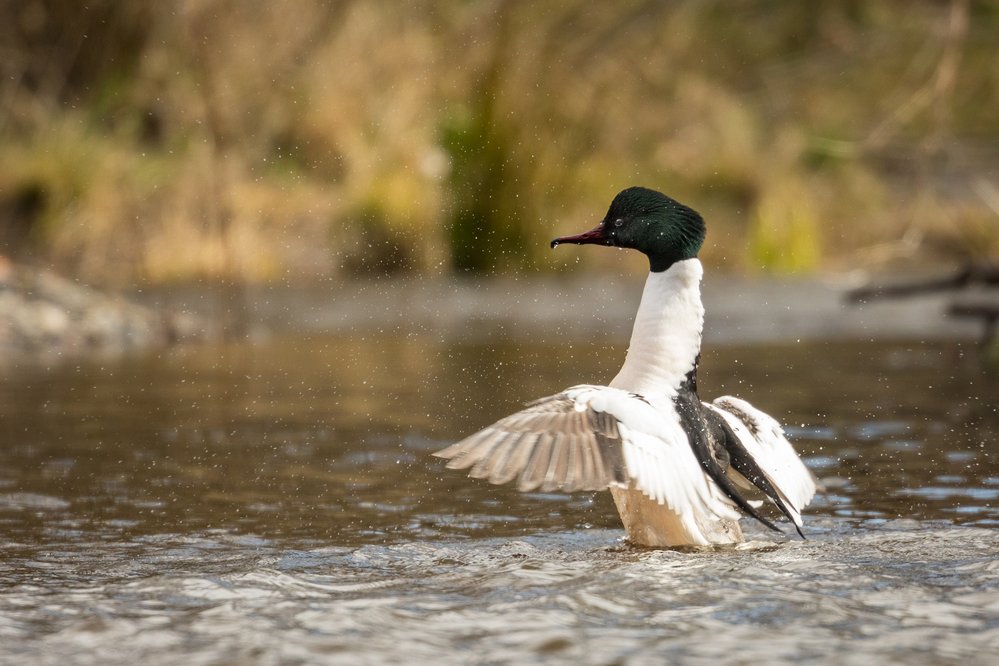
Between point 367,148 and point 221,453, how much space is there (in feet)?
35.3

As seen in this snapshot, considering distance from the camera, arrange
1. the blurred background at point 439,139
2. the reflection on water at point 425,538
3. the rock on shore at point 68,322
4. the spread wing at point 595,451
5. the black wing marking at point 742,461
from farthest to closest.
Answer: the blurred background at point 439,139
the rock on shore at point 68,322
the black wing marking at point 742,461
the spread wing at point 595,451
the reflection on water at point 425,538

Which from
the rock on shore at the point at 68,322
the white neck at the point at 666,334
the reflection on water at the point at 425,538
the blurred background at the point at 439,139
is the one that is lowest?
the reflection on water at the point at 425,538

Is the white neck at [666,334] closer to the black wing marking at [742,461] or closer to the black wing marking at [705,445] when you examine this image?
the black wing marking at [705,445]

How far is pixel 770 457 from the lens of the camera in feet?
19.0

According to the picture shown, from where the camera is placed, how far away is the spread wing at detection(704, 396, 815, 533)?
555cm

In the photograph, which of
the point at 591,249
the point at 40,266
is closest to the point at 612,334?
the point at 591,249

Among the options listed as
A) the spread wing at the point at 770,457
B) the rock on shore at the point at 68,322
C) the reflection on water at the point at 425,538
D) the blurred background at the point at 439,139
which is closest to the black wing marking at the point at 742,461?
the spread wing at the point at 770,457

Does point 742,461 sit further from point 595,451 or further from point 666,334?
point 595,451

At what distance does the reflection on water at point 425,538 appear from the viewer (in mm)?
4145

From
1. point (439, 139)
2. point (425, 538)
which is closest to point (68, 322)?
point (439, 139)

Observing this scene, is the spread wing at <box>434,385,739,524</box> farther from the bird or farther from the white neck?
the white neck

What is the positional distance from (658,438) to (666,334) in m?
0.58

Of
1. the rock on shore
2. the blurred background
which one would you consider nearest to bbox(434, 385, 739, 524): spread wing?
the rock on shore

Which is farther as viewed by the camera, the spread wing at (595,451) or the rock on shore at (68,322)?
the rock on shore at (68,322)
